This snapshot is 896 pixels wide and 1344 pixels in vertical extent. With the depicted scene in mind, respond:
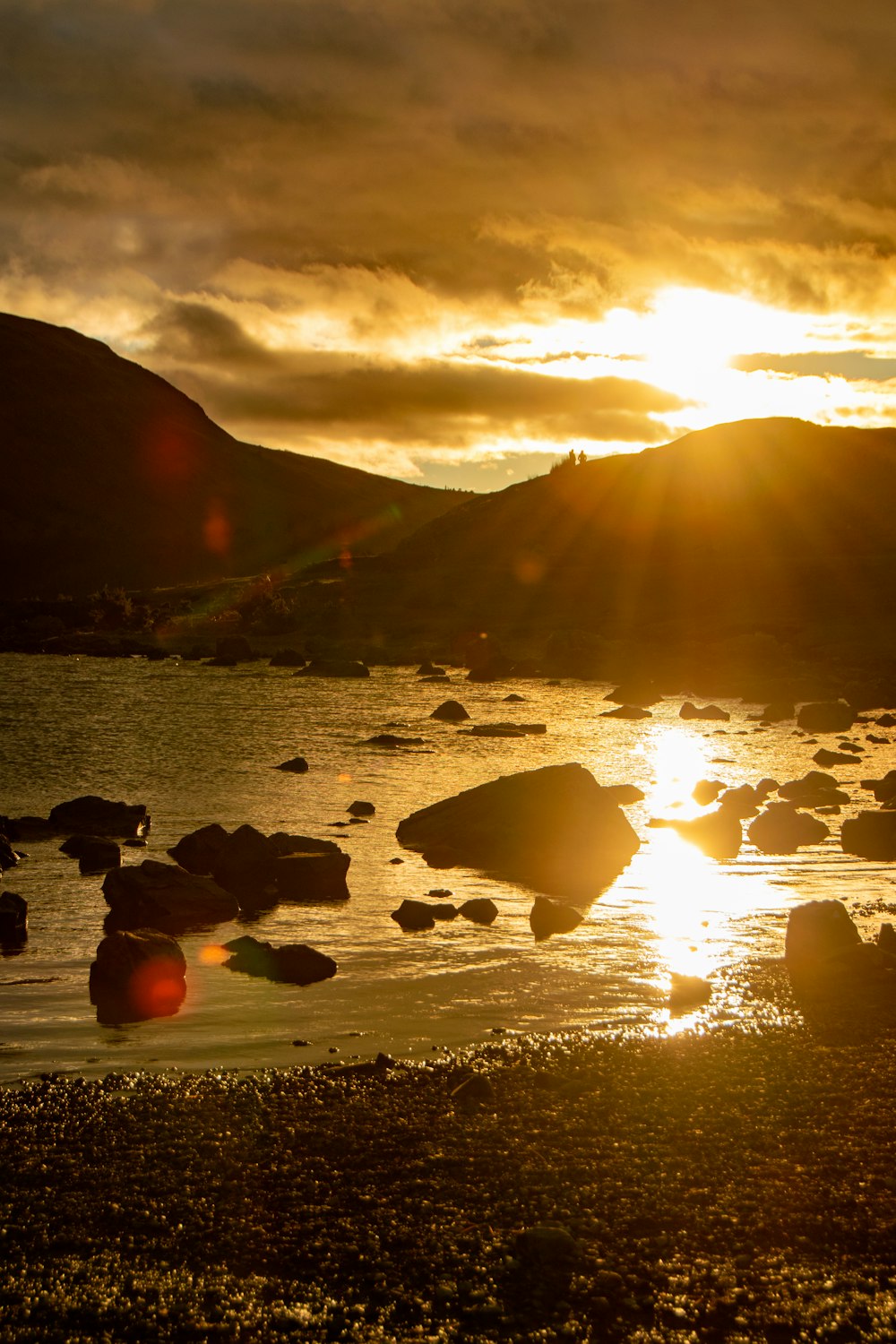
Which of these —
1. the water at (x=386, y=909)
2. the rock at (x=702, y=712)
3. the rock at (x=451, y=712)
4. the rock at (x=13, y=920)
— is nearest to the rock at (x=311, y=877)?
the water at (x=386, y=909)

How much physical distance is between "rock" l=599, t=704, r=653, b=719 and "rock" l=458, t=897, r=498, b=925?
3768 centimetres

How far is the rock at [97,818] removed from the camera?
91.2 ft

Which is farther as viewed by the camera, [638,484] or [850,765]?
[638,484]

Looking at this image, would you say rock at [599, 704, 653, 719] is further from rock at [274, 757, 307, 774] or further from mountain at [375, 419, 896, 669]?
mountain at [375, 419, 896, 669]

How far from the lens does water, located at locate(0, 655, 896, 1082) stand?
581 inches

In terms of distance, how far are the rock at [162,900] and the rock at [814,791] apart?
16.8 metres

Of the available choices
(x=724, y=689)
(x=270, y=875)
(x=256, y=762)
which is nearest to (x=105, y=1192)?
(x=270, y=875)

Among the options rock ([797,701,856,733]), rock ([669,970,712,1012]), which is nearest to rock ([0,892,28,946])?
rock ([669,970,712,1012])

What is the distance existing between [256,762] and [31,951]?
2248 centimetres

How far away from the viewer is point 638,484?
464 feet

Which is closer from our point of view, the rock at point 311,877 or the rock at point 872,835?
the rock at point 311,877

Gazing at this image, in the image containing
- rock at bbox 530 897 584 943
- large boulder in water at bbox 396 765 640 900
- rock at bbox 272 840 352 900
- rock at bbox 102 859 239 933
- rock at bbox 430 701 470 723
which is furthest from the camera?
rock at bbox 430 701 470 723

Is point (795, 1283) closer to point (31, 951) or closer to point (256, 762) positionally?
point (31, 951)

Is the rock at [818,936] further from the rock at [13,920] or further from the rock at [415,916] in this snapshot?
the rock at [13,920]
